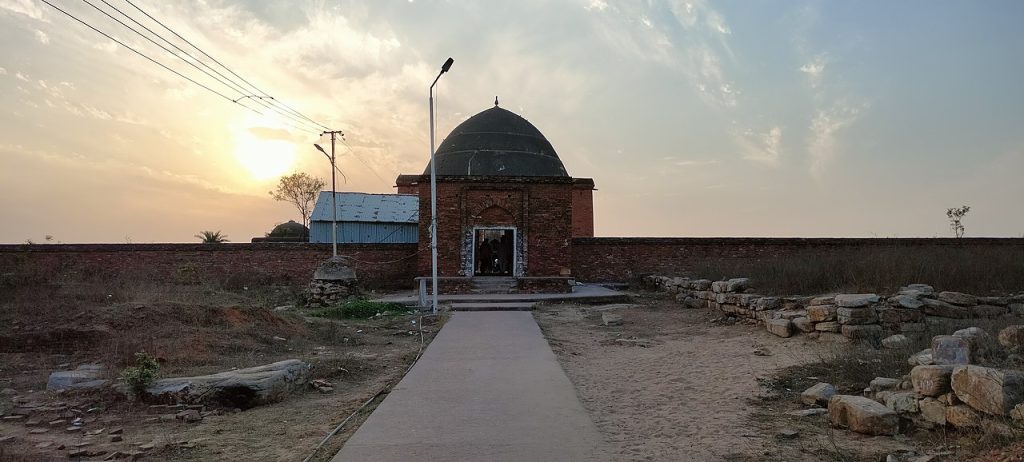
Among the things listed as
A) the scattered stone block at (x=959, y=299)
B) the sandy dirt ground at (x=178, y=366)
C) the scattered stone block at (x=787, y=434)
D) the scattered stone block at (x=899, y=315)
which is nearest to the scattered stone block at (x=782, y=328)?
the scattered stone block at (x=899, y=315)

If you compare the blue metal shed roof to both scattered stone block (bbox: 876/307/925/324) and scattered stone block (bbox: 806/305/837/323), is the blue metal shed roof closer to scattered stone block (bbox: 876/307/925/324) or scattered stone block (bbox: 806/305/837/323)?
scattered stone block (bbox: 806/305/837/323)

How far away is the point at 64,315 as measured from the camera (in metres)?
10.1

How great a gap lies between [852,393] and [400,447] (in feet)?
14.7

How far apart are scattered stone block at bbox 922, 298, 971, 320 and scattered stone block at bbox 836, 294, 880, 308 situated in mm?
961

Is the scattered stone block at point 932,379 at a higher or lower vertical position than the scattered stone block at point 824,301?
lower

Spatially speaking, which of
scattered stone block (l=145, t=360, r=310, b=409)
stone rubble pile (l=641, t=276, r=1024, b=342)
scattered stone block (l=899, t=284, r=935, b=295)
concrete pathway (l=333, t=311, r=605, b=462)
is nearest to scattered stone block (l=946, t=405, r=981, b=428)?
concrete pathway (l=333, t=311, r=605, b=462)

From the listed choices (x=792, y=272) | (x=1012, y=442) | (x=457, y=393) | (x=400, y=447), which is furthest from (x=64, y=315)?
(x=792, y=272)

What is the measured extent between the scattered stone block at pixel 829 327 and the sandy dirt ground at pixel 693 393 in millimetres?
312

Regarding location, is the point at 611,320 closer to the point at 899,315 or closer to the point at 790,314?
the point at 790,314

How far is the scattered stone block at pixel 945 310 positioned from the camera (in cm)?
926

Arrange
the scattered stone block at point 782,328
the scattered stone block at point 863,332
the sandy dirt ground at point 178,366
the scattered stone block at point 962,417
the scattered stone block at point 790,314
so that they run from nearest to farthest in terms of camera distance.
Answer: the scattered stone block at point 962,417 < the sandy dirt ground at point 178,366 < the scattered stone block at point 863,332 < the scattered stone block at point 782,328 < the scattered stone block at point 790,314

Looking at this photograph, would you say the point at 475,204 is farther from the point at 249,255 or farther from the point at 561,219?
the point at 249,255

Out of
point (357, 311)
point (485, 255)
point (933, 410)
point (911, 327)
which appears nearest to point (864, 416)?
point (933, 410)

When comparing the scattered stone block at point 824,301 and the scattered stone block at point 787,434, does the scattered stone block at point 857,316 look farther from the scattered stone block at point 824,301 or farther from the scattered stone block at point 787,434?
the scattered stone block at point 787,434
